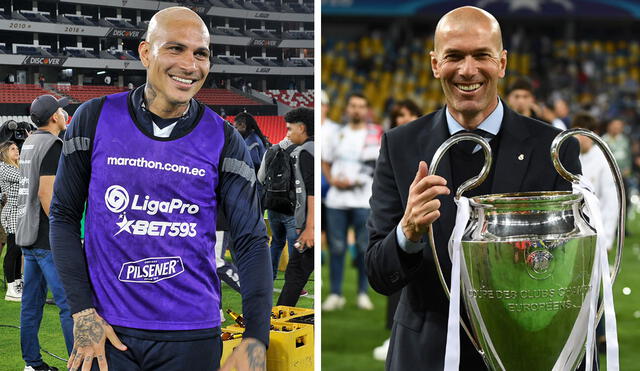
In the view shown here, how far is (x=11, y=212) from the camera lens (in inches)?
91.0

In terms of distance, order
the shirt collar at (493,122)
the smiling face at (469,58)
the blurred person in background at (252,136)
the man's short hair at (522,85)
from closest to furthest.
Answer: the smiling face at (469,58) → the shirt collar at (493,122) → the blurred person in background at (252,136) → the man's short hair at (522,85)

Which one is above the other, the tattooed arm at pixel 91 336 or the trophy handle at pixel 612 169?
the trophy handle at pixel 612 169

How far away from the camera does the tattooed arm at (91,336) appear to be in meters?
2.06

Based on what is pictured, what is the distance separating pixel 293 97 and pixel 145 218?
63cm

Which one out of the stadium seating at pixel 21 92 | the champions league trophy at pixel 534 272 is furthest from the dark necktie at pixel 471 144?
the stadium seating at pixel 21 92

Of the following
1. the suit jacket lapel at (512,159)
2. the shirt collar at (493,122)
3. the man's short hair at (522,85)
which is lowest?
Answer: the suit jacket lapel at (512,159)

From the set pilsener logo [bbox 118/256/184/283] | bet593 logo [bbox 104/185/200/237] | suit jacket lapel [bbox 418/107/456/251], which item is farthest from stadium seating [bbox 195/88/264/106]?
suit jacket lapel [bbox 418/107/456/251]

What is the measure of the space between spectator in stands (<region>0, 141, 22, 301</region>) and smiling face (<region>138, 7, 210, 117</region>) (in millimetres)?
428

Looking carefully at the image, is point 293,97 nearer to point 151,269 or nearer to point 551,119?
point 151,269

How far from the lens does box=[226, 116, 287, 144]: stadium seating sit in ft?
8.03

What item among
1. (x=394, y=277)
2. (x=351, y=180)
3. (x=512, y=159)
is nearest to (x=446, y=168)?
(x=512, y=159)

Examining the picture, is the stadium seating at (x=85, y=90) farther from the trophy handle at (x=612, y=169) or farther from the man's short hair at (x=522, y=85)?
the man's short hair at (x=522, y=85)

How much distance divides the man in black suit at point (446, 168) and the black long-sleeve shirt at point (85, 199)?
0.35 metres

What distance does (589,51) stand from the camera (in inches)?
1044
